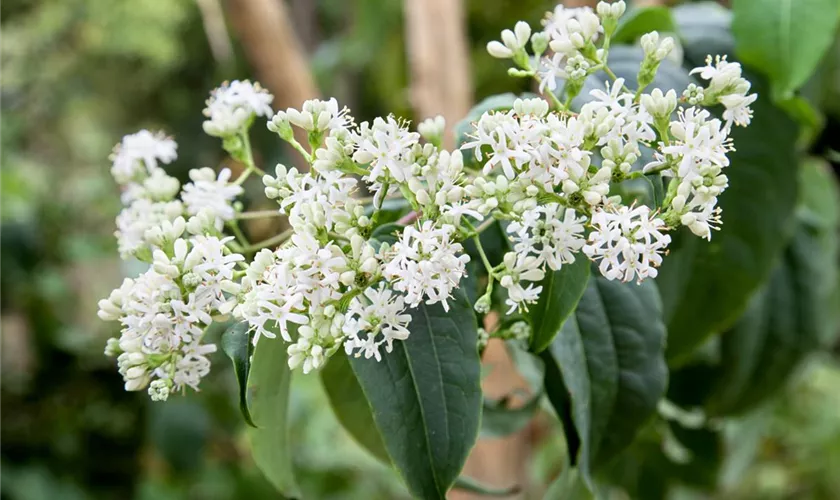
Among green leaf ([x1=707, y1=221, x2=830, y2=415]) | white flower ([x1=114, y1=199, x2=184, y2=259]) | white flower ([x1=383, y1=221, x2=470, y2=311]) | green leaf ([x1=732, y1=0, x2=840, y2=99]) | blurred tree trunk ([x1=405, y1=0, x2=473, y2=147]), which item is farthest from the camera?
blurred tree trunk ([x1=405, y1=0, x2=473, y2=147])

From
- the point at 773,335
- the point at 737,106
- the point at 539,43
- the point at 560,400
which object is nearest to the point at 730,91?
the point at 737,106

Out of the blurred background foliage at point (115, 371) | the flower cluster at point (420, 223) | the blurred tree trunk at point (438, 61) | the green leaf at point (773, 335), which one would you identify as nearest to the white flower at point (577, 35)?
the flower cluster at point (420, 223)

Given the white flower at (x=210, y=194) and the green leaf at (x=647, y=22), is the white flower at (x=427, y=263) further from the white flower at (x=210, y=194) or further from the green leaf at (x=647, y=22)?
the green leaf at (x=647, y=22)

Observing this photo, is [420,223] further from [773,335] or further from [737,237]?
[773,335]

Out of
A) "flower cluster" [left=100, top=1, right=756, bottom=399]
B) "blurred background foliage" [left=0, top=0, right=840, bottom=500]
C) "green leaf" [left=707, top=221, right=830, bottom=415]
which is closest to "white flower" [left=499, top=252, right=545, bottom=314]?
"flower cluster" [left=100, top=1, right=756, bottom=399]

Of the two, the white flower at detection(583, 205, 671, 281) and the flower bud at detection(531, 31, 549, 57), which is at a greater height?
the flower bud at detection(531, 31, 549, 57)

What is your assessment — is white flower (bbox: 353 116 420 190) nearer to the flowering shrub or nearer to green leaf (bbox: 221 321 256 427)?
the flowering shrub

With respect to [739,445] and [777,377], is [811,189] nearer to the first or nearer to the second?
Answer: [777,377]
